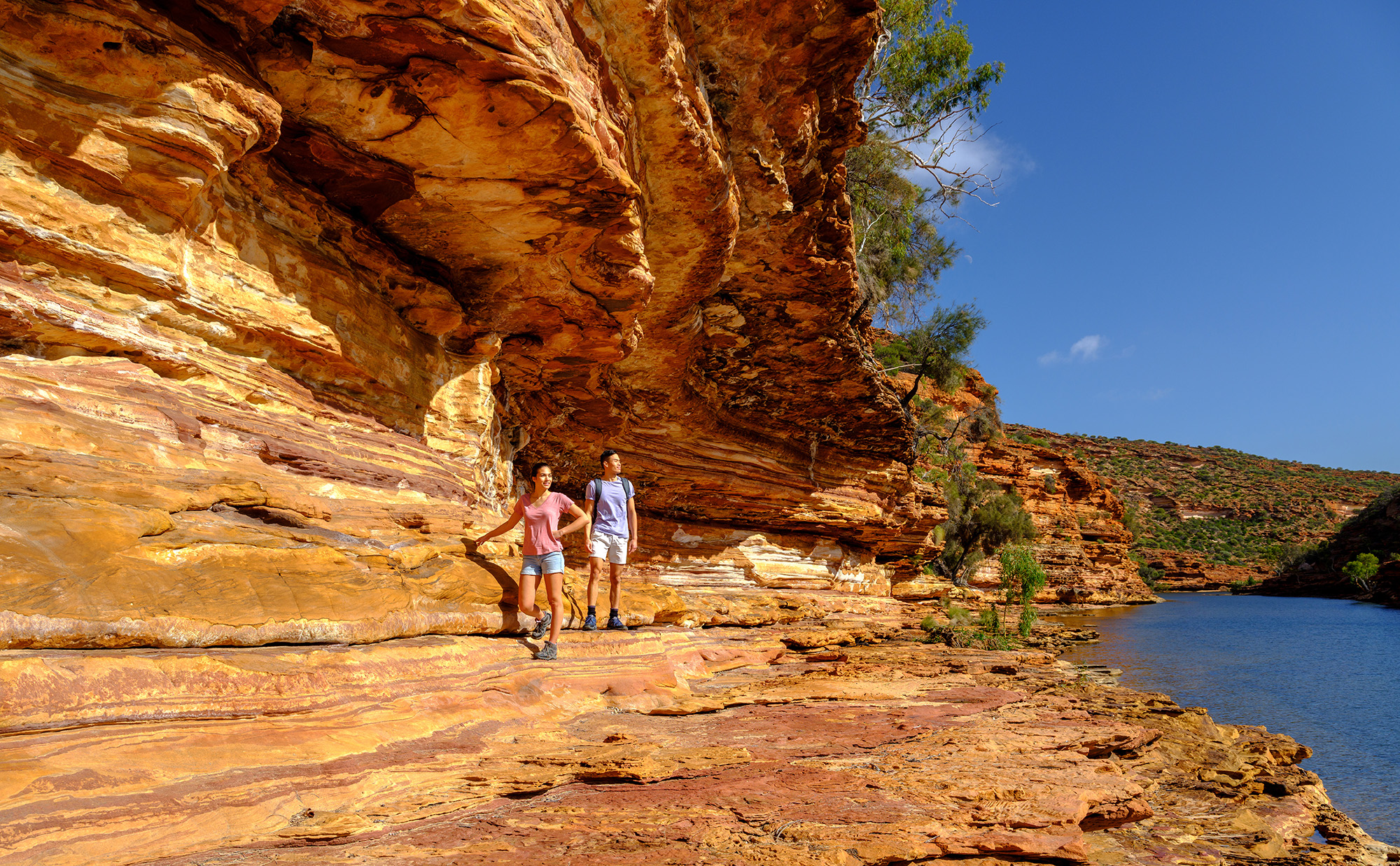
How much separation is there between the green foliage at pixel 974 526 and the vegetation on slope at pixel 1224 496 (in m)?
30.5

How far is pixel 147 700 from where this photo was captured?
10.2ft

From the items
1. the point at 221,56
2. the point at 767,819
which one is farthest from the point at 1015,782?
the point at 221,56

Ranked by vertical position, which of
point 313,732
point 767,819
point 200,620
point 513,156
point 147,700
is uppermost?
point 513,156

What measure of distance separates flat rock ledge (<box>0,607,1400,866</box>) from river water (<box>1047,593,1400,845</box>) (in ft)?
11.0

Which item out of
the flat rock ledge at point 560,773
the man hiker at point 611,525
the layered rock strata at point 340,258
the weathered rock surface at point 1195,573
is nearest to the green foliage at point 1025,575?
the flat rock ledge at point 560,773

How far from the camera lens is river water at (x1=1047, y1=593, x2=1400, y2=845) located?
29.0ft

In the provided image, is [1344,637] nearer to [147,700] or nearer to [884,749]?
[884,749]

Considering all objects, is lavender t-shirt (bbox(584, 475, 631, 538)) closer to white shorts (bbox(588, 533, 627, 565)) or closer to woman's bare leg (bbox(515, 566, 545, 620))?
white shorts (bbox(588, 533, 627, 565))

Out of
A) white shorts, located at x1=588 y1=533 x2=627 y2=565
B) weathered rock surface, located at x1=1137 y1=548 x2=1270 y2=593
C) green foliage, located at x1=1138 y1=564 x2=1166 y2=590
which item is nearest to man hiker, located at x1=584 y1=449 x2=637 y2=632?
white shorts, located at x1=588 y1=533 x2=627 y2=565

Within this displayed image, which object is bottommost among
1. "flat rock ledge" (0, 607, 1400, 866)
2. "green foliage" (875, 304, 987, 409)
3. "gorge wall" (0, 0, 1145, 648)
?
"flat rock ledge" (0, 607, 1400, 866)

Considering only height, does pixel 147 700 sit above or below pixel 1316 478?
below

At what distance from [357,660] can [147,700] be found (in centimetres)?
109

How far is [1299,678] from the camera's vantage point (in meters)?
Answer: 16.0

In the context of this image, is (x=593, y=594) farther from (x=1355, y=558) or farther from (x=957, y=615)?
(x=1355, y=558)
